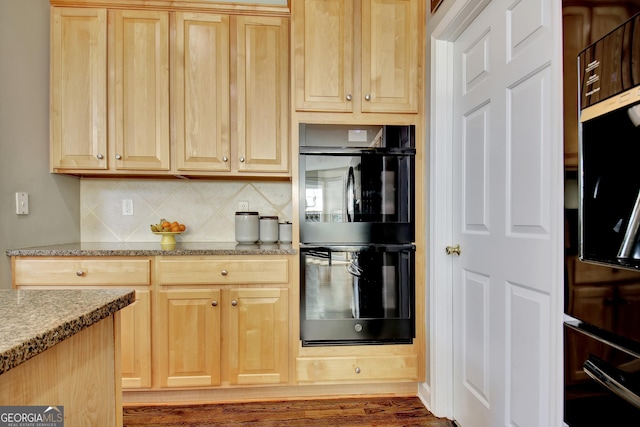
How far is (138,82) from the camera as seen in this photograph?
2018mm

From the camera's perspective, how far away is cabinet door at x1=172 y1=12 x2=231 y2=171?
2.04 m

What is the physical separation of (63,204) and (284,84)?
1.72 meters

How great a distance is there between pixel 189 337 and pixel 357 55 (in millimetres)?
1915

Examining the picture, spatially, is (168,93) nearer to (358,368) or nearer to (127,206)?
(127,206)

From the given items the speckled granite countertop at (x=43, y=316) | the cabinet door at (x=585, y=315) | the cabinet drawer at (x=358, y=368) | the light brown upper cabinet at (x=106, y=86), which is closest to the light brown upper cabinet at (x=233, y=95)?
Result: the light brown upper cabinet at (x=106, y=86)

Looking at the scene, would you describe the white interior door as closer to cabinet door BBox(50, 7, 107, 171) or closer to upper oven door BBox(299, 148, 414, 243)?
upper oven door BBox(299, 148, 414, 243)

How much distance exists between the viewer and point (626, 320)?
0.63 m

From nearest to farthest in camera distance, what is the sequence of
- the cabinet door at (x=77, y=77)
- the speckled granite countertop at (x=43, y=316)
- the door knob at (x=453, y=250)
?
1. the speckled granite countertop at (x=43, y=316)
2. the door knob at (x=453, y=250)
3. the cabinet door at (x=77, y=77)

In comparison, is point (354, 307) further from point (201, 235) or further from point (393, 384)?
point (201, 235)

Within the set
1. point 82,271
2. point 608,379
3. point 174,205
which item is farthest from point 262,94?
point 608,379

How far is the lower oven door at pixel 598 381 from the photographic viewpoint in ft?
2.04

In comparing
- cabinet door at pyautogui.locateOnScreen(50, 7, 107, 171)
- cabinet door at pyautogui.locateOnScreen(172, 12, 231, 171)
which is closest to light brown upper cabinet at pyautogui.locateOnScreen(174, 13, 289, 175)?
cabinet door at pyautogui.locateOnScreen(172, 12, 231, 171)

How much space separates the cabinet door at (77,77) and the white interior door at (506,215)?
2144mm

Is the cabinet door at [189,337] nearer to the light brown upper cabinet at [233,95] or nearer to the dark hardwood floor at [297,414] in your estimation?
the dark hardwood floor at [297,414]
